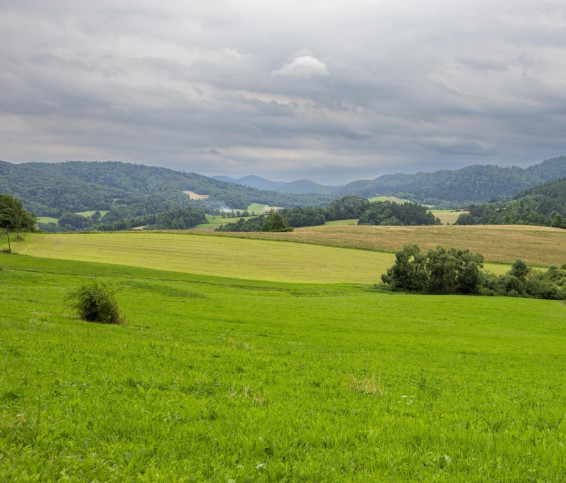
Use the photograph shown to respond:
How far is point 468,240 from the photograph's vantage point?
131750mm

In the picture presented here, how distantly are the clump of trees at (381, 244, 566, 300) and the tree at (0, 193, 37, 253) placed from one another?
7784 centimetres

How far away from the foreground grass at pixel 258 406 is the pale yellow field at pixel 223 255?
52518 millimetres

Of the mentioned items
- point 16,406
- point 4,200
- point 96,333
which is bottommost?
point 96,333

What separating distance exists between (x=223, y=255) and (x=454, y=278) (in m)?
51.4

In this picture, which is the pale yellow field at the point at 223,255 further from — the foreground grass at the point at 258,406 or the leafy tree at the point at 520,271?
→ the foreground grass at the point at 258,406

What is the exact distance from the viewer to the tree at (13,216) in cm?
8261

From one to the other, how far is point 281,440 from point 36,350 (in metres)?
9.89

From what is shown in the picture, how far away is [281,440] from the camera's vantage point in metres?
8.09

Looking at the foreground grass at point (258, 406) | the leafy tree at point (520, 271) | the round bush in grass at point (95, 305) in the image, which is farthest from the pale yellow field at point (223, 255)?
the foreground grass at point (258, 406)

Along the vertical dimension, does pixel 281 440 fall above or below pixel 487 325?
above

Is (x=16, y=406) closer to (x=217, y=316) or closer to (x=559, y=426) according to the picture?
(x=559, y=426)

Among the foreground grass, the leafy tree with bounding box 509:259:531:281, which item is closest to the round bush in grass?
the foreground grass

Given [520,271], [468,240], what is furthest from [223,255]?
[468,240]

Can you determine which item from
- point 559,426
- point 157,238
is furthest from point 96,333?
point 157,238
